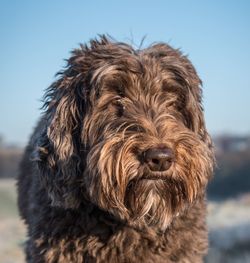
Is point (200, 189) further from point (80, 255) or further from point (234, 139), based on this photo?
point (234, 139)

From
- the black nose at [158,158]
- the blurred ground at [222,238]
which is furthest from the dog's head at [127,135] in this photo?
the blurred ground at [222,238]

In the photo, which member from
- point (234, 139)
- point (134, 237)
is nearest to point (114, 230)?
point (134, 237)

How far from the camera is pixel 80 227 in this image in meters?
5.77

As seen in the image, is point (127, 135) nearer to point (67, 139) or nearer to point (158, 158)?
point (158, 158)

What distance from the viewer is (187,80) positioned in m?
5.71

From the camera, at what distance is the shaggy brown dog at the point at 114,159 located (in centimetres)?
518

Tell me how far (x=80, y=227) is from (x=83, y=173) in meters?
0.55

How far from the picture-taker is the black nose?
4.92 m

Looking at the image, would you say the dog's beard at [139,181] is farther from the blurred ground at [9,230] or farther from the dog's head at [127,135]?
the blurred ground at [9,230]

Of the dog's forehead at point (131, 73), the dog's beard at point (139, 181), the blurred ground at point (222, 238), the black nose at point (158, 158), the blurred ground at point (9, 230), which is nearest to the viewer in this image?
the black nose at point (158, 158)

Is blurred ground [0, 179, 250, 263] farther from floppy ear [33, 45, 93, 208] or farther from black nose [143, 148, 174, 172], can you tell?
black nose [143, 148, 174, 172]

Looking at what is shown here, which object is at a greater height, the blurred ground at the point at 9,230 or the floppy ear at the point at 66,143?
the floppy ear at the point at 66,143

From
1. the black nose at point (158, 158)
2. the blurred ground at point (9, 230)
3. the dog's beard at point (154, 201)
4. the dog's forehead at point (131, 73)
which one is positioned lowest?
the blurred ground at point (9, 230)

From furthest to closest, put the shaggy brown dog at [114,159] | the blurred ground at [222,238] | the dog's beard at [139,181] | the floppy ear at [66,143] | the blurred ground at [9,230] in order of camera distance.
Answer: the blurred ground at [9,230] → the blurred ground at [222,238] → the floppy ear at [66,143] → the shaggy brown dog at [114,159] → the dog's beard at [139,181]
